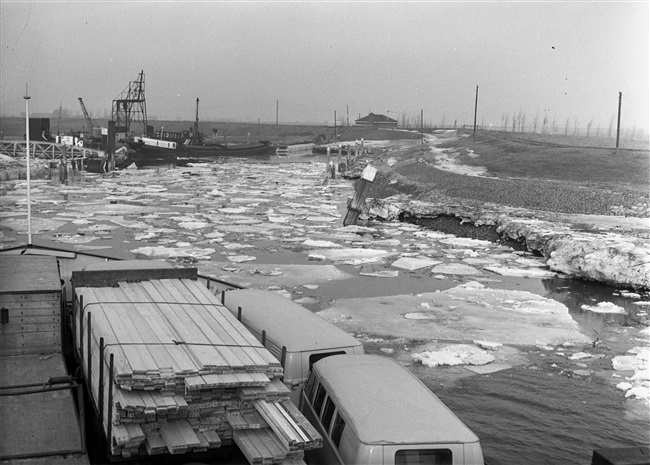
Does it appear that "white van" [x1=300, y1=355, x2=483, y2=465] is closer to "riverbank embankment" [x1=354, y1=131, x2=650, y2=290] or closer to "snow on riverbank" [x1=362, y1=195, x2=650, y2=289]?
"snow on riverbank" [x1=362, y1=195, x2=650, y2=289]

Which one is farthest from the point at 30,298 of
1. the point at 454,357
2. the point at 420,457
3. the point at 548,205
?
the point at 548,205

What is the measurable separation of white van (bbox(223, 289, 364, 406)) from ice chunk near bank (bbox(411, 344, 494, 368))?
2.83 metres

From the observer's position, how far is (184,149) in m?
80.4

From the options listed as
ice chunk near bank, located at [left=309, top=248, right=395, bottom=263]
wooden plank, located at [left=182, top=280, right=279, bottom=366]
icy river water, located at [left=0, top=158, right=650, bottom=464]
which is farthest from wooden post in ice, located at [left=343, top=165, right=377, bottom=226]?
wooden plank, located at [left=182, top=280, right=279, bottom=366]

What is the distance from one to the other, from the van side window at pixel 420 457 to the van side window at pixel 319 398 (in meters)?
1.46

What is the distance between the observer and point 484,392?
10.9m

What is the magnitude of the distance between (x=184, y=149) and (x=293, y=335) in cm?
7414

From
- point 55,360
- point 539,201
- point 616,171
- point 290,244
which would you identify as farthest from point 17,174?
point 55,360

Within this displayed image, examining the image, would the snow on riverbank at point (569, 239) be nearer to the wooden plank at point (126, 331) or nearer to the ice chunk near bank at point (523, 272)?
the ice chunk near bank at point (523, 272)

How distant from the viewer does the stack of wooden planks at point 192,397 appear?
5574mm

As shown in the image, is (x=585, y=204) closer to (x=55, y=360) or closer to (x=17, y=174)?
(x=55, y=360)

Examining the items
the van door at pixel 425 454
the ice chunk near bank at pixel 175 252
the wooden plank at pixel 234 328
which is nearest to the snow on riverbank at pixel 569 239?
the ice chunk near bank at pixel 175 252

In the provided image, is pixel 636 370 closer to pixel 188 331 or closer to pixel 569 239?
pixel 188 331

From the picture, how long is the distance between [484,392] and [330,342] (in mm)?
3493
